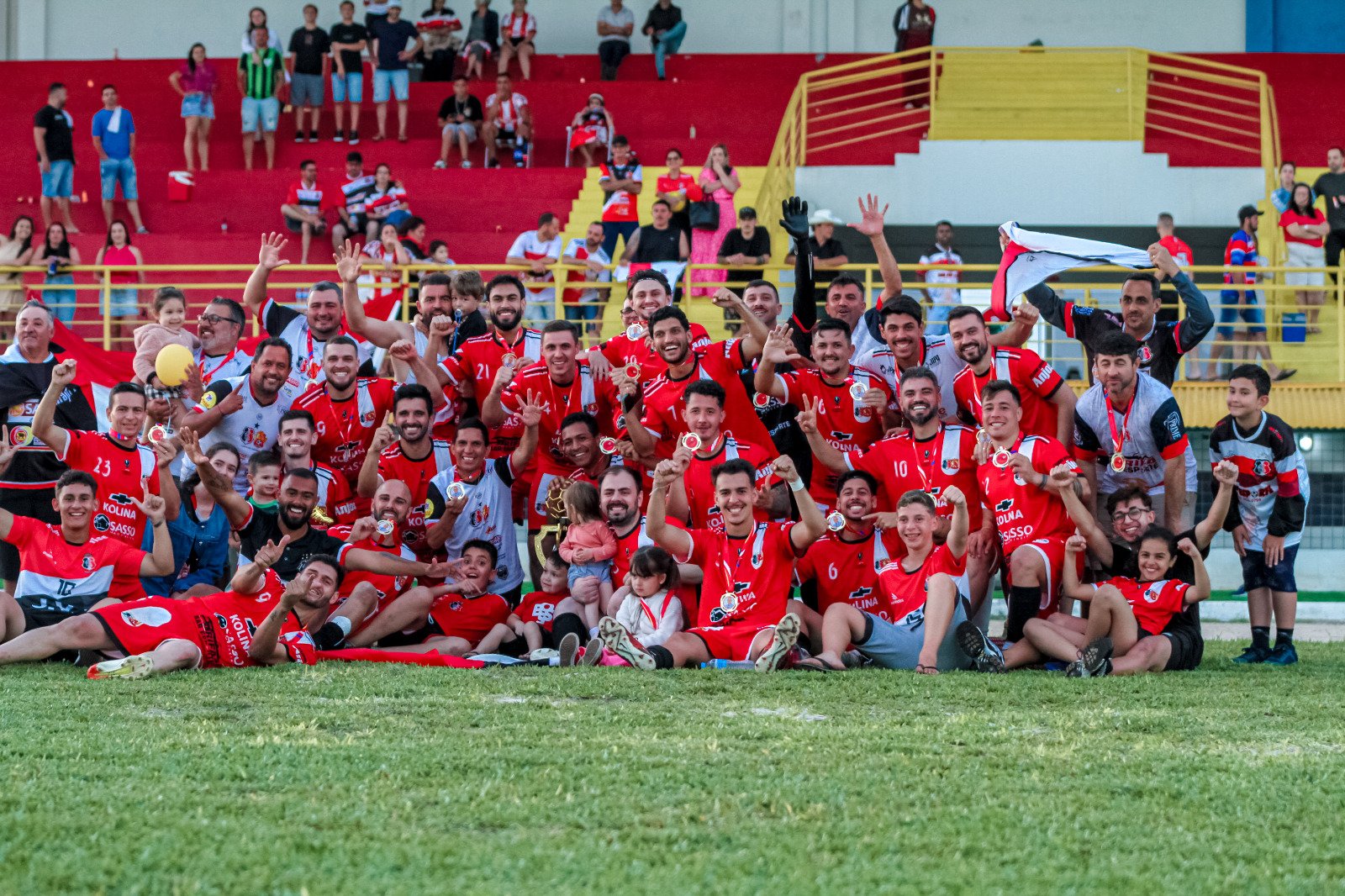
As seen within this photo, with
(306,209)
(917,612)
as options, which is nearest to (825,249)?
(306,209)

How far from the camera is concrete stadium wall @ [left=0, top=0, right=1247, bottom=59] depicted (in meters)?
22.7

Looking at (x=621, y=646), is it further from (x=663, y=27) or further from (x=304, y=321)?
(x=663, y=27)

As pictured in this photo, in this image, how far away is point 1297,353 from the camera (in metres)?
15.4

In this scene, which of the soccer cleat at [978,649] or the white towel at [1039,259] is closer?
the soccer cleat at [978,649]

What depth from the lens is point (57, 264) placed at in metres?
15.2

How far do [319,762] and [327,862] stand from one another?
1.22 m

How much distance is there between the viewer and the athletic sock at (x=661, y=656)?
25.6 feet

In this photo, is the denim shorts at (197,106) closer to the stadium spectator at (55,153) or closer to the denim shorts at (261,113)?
the denim shorts at (261,113)

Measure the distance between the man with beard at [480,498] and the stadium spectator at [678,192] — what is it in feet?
19.7

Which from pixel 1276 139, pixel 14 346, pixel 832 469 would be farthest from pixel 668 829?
pixel 1276 139

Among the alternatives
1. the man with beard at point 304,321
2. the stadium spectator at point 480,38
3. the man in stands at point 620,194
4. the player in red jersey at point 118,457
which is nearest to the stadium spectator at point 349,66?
the stadium spectator at point 480,38

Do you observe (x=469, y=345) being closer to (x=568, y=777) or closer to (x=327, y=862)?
(x=568, y=777)

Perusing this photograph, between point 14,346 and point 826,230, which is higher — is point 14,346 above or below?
below

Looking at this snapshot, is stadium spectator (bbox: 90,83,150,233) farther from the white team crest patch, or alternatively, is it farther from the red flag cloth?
the white team crest patch
